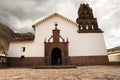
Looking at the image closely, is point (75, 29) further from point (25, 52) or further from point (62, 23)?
point (25, 52)

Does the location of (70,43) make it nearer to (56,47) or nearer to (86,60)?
(56,47)

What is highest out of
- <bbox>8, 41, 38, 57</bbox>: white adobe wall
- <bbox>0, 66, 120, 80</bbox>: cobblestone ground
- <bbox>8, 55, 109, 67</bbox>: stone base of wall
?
<bbox>8, 41, 38, 57</bbox>: white adobe wall

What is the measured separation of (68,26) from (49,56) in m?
6.29

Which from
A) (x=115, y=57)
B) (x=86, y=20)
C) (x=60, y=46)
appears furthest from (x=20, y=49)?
(x=115, y=57)

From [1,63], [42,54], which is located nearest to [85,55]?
[42,54]

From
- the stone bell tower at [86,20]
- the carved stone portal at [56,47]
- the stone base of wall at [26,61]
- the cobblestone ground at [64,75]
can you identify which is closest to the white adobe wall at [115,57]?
the stone bell tower at [86,20]

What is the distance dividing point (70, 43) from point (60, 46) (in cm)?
179

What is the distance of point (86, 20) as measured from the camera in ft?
83.5

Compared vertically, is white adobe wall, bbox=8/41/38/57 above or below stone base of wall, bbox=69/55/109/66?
above

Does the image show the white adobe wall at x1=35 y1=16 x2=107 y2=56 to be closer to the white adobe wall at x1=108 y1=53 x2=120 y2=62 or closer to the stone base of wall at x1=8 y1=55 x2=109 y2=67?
the stone base of wall at x1=8 y1=55 x2=109 y2=67

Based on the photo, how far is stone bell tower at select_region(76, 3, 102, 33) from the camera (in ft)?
77.6

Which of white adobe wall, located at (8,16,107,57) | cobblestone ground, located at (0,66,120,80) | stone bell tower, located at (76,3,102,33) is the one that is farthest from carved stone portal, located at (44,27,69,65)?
cobblestone ground, located at (0,66,120,80)

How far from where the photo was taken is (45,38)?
21078 mm

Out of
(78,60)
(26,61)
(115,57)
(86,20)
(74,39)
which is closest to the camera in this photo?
(78,60)
